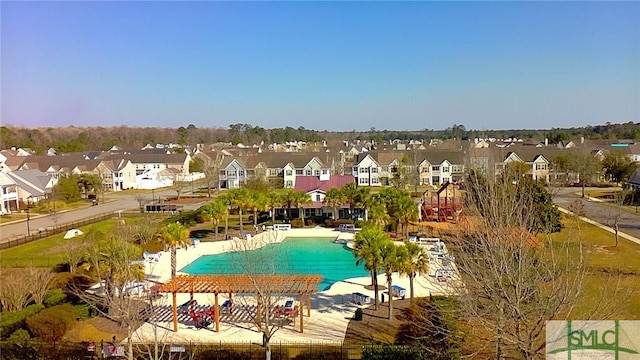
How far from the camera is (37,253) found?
102 feet

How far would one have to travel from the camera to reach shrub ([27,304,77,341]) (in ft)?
56.9

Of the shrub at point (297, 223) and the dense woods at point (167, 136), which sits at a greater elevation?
the dense woods at point (167, 136)

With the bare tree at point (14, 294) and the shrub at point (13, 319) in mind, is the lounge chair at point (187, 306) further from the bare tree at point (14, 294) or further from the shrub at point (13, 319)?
the bare tree at point (14, 294)

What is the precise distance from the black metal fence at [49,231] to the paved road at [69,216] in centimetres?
101

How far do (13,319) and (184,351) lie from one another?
7200mm

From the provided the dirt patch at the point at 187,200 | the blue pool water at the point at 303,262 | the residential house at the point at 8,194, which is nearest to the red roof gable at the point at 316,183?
the blue pool water at the point at 303,262

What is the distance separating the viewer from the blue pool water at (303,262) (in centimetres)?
2534

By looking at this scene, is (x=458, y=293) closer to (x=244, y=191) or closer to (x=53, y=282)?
(x=53, y=282)

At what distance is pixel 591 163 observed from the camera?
57.6 metres

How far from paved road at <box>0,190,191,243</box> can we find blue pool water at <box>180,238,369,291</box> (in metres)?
16.6

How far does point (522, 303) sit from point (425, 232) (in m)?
25.0

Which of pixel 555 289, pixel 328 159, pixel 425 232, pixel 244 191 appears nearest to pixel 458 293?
pixel 555 289

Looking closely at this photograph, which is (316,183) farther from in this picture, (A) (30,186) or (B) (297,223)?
(A) (30,186)

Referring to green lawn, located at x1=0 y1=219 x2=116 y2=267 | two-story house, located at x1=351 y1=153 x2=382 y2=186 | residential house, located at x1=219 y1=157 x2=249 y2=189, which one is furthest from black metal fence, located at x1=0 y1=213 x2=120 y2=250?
two-story house, located at x1=351 y1=153 x2=382 y2=186
